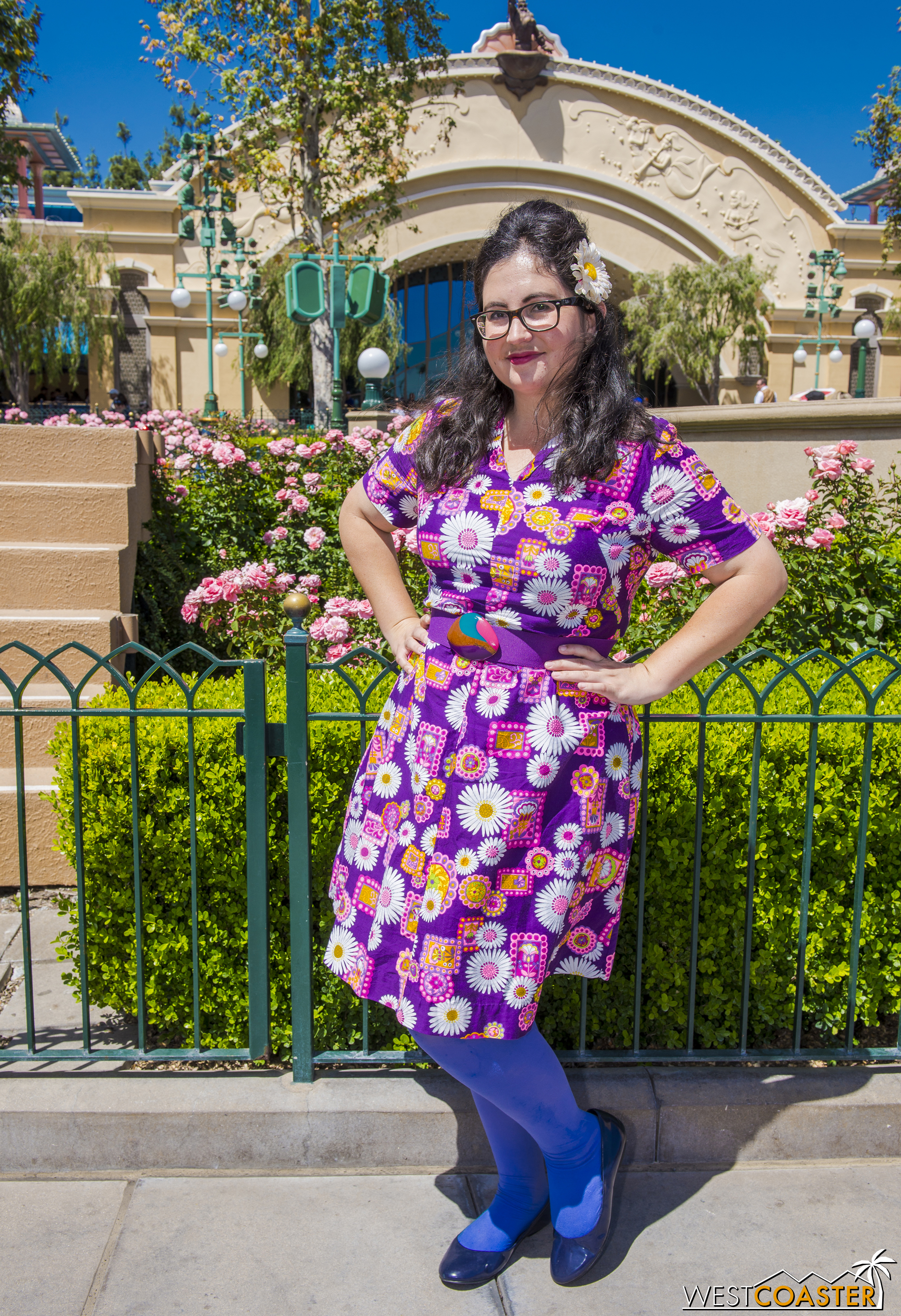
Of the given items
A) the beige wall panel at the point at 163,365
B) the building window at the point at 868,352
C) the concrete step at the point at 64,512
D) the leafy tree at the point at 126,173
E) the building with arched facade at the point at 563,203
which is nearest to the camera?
the concrete step at the point at 64,512

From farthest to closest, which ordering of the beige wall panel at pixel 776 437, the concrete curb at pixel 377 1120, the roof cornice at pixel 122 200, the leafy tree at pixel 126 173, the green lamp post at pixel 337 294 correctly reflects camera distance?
1. the leafy tree at pixel 126 173
2. the roof cornice at pixel 122 200
3. the green lamp post at pixel 337 294
4. the beige wall panel at pixel 776 437
5. the concrete curb at pixel 377 1120

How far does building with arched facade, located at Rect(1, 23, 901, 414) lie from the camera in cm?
2667

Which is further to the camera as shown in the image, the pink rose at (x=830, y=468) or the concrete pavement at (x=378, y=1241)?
the pink rose at (x=830, y=468)

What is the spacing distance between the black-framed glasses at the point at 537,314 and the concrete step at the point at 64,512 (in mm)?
3144

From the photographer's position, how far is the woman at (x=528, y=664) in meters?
1.82

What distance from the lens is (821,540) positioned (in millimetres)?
4066

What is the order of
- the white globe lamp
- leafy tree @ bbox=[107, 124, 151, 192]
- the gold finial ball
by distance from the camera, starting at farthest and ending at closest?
leafy tree @ bbox=[107, 124, 151, 192]
the white globe lamp
the gold finial ball

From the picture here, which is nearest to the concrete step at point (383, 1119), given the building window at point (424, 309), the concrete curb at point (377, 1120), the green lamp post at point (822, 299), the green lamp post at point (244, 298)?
the concrete curb at point (377, 1120)

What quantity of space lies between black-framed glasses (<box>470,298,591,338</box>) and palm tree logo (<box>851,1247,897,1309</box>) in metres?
2.05

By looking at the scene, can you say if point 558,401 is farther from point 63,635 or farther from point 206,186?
point 206,186

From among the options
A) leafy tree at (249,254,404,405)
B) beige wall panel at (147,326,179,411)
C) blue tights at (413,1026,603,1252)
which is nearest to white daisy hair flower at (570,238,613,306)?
blue tights at (413,1026,603,1252)

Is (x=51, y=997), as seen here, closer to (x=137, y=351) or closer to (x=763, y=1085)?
(x=763, y=1085)

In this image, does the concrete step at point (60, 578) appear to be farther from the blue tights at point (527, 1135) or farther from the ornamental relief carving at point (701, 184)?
the ornamental relief carving at point (701, 184)

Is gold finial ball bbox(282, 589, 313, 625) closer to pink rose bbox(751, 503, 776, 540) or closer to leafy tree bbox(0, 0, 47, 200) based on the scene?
pink rose bbox(751, 503, 776, 540)
